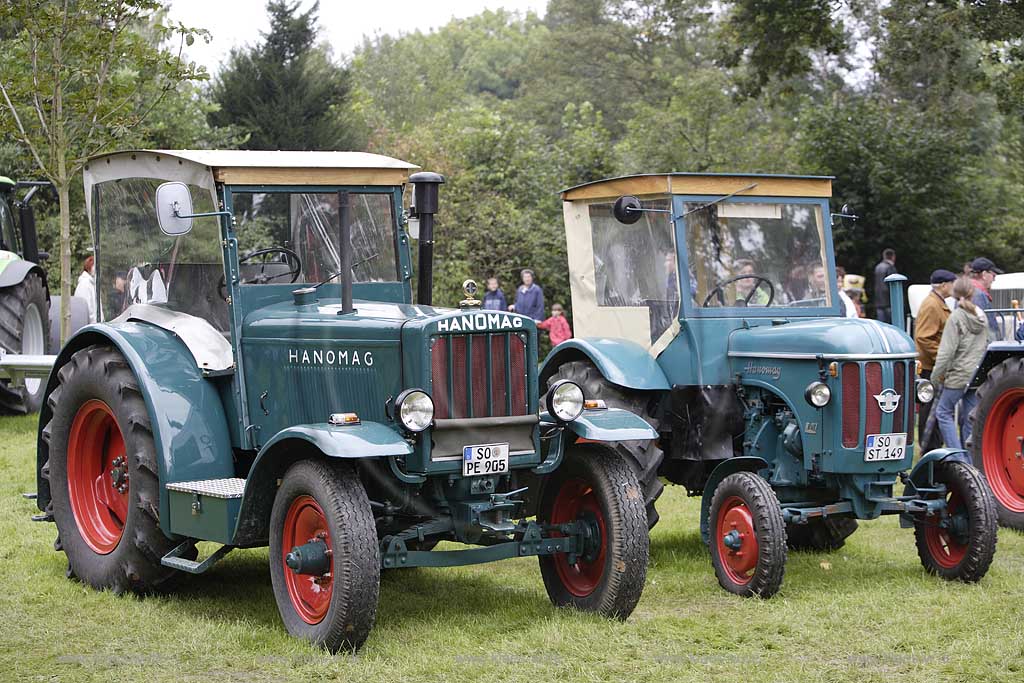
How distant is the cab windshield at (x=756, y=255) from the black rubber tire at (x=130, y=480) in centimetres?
328

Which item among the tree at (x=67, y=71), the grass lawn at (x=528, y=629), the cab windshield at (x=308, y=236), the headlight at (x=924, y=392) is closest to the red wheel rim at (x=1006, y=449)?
the grass lawn at (x=528, y=629)

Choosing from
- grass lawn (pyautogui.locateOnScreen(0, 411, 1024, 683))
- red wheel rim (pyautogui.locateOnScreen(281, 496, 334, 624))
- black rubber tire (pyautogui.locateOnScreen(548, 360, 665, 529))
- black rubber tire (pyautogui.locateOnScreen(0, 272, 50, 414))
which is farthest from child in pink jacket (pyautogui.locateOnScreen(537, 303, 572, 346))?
red wheel rim (pyautogui.locateOnScreen(281, 496, 334, 624))

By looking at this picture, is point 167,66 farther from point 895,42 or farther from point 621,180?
point 895,42

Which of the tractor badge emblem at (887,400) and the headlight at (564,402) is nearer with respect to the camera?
the headlight at (564,402)

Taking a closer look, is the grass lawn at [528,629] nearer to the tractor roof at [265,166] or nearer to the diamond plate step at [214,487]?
the diamond plate step at [214,487]

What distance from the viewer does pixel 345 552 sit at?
5.34m

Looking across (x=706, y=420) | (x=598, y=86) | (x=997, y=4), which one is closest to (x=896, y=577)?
(x=706, y=420)

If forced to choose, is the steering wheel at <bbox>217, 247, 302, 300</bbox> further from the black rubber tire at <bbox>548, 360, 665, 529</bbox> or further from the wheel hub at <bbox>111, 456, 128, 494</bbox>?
the black rubber tire at <bbox>548, 360, 665, 529</bbox>

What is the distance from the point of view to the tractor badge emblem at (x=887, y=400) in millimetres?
7121

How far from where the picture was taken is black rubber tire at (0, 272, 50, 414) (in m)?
12.5

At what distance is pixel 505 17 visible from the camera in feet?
243

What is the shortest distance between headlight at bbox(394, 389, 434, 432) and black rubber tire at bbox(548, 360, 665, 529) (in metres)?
1.88

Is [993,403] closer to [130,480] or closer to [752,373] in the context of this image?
[752,373]

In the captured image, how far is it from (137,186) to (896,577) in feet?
15.1
